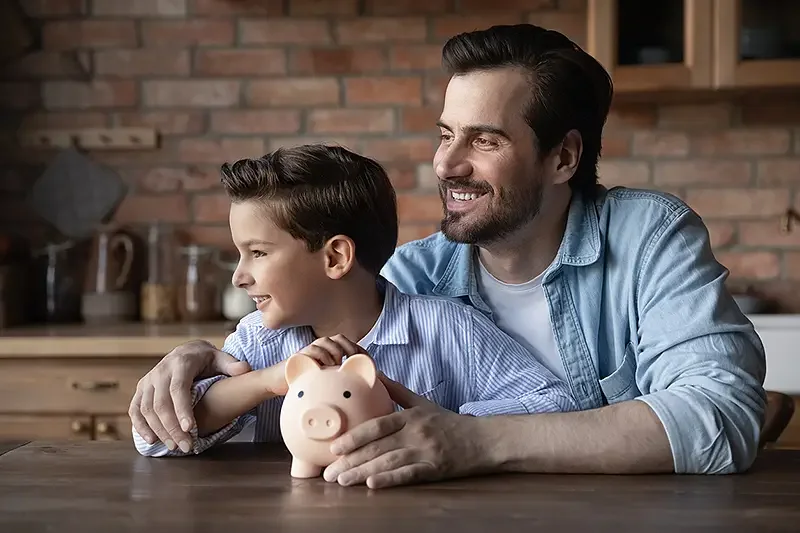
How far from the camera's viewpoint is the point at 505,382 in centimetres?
139

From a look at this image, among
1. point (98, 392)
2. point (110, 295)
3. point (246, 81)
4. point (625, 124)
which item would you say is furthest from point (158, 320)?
point (625, 124)

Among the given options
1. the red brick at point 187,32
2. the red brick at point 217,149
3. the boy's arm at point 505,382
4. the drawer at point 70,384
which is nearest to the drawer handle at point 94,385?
the drawer at point 70,384

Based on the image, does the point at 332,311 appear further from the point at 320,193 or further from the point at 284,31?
the point at 284,31

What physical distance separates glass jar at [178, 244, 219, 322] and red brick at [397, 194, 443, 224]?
1.96ft

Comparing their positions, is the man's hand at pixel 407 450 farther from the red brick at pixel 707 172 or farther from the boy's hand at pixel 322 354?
the red brick at pixel 707 172

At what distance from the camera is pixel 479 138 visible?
1.60 meters

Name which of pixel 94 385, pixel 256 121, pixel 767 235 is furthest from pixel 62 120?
pixel 767 235

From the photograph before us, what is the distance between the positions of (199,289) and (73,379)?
0.54 meters

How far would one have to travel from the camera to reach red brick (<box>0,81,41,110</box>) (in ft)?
10.2

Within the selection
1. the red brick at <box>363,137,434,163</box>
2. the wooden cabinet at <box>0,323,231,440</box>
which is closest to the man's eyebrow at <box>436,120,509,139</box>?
the wooden cabinet at <box>0,323,231,440</box>

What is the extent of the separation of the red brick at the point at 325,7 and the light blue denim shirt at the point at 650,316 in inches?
58.9

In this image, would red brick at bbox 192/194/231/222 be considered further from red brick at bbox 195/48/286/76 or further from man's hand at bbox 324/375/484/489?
man's hand at bbox 324/375/484/489

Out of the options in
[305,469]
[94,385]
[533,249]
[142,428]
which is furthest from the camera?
[94,385]

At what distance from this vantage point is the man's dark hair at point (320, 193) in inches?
52.7
